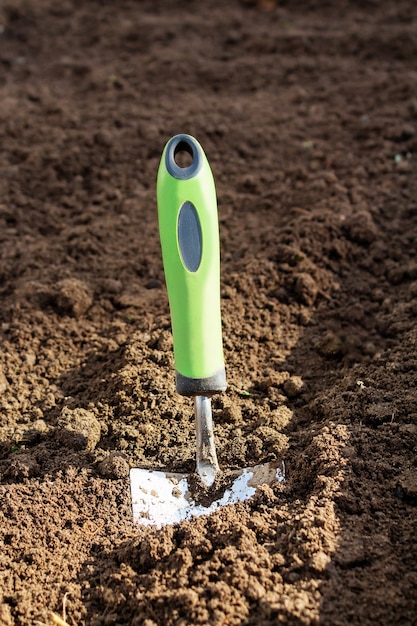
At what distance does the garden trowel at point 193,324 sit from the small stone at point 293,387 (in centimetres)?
32

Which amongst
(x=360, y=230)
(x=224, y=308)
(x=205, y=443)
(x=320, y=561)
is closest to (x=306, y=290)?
(x=224, y=308)

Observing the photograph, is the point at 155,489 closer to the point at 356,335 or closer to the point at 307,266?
the point at 356,335

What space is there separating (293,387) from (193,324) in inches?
21.2

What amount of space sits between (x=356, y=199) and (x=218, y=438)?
1358 mm

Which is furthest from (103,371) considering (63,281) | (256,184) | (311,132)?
(311,132)

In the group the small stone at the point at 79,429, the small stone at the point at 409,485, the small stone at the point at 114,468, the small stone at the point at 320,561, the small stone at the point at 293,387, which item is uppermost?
the small stone at the point at 293,387

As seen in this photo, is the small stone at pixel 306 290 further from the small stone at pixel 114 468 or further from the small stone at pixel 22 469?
the small stone at pixel 22 469

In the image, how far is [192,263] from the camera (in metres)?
1.98

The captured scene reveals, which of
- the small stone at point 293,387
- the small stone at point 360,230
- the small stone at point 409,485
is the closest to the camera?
the small stone at point 409,485

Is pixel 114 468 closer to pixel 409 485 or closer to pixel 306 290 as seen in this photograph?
pixel 409 485

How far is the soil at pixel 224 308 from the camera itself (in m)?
1.85

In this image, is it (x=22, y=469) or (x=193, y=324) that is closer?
(x=193, y=324)

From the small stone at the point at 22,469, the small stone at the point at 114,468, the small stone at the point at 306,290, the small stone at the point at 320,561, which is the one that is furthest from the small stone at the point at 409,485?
the small stone at the point at 22,469

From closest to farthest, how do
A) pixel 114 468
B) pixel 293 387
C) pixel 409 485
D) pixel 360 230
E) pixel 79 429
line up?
pixel 409 485 < pixel 114 468 < pixel 79 429 < pixel 293 387 < pixel 360 230
